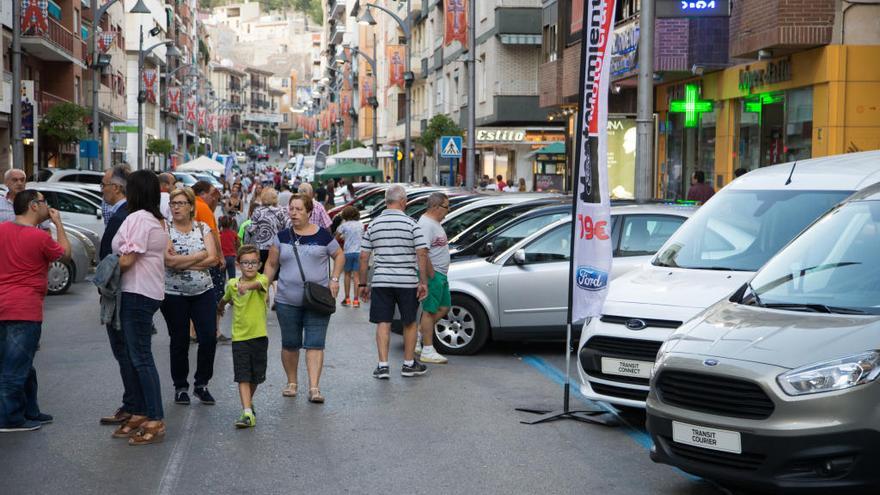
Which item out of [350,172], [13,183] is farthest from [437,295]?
[350,172]

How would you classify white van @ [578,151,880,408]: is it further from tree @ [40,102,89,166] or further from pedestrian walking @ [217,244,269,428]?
tree @ [40,102,89,166]

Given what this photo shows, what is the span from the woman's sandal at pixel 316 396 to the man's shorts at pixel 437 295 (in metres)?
2.42

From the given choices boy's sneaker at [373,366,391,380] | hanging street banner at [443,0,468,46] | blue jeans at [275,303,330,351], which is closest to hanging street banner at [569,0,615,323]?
blue jeans at [275,303,330,351]

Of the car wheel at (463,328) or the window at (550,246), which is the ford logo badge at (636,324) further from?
the car wheel at (463,328)

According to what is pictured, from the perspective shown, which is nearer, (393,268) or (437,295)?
(393,268)

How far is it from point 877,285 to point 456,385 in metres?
5.02

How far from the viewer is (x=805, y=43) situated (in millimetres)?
20547

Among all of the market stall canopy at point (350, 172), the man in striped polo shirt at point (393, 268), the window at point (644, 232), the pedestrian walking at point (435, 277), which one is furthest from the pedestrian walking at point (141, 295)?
the market stall canopy at point (350, 172)

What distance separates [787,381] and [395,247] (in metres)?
5.71

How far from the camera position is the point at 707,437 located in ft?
21.0

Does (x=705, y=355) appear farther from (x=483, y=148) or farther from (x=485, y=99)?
(x=483, y=148)

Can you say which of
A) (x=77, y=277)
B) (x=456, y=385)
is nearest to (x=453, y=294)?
(x=456, y=385)

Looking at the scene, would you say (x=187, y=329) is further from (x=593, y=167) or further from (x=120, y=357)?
(x=593, y=167)

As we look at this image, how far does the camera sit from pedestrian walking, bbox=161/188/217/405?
9445 mm
